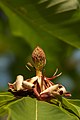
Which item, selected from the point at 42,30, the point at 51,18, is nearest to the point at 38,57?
the point at 51,18

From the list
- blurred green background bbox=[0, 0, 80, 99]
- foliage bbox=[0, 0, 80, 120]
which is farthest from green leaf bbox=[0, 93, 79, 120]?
blurred green background bbox=[0, 0, 80, 99]

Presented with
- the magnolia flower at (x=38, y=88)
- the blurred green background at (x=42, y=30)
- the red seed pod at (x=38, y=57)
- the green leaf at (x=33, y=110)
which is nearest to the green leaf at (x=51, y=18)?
the blurred green background at (x=42, y=30)

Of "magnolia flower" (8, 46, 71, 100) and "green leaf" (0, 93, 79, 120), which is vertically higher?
"magnolia flower" (8, 46, 71, 100)

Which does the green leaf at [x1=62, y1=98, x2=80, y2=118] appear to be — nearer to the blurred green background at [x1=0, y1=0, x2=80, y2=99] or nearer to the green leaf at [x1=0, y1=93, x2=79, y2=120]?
the green leaf at [x1=0, y1=93, x2=79, y2=120]

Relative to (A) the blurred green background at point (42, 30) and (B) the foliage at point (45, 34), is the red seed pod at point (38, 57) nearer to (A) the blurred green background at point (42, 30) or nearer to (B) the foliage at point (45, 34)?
(B) the foliage at point (45, 34)

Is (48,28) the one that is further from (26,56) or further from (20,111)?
(26,56)
